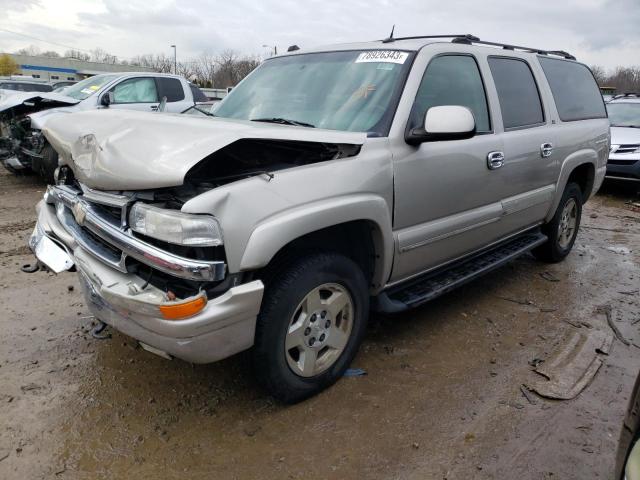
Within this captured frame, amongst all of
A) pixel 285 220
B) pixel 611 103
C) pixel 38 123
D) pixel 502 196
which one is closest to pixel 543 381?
pixel 502 196

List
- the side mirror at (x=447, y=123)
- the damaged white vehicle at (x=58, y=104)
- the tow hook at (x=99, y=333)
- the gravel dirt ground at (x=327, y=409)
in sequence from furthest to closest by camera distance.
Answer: the damaged white vehicle at (x=58, y=104) → the tow hook at (x=99, y=333) → the side mirror at (x=447, y=123) → the gravel dirt ground at (x=327, y=409)

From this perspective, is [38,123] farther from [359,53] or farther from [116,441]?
[116,441]

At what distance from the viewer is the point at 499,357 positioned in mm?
3381

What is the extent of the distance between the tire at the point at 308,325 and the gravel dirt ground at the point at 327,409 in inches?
6.9

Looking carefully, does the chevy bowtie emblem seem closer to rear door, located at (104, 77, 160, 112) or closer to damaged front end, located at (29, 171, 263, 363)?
damaged front end, located at (29, 171, 263, 363)

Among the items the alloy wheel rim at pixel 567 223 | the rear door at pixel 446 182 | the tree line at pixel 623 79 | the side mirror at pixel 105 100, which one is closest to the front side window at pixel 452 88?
the rear door at pixel 446 182

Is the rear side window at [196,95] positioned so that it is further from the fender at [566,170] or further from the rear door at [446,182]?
the rear door at [446,182]

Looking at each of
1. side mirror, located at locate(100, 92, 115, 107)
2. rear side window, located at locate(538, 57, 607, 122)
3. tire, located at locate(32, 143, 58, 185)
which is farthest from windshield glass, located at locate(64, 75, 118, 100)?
rear side window, located at locate(538, 57, 607, 122)

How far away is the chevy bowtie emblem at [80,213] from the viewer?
8.70 feet

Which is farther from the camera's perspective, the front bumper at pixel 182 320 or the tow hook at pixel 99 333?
the tow hook at pixel 99 333

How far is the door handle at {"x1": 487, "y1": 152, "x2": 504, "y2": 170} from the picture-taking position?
3581 mm

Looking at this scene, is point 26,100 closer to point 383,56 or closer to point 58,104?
point 58,104

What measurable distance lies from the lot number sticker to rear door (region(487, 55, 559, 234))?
0.97 m

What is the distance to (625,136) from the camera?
9570 mm
